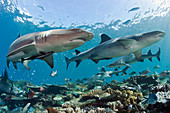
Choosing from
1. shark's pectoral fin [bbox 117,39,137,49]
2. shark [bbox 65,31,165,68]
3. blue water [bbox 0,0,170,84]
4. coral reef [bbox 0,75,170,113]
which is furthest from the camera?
blue water [bbox 0,0,170,84]

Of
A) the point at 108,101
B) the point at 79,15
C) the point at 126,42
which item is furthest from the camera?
the point at 79,15

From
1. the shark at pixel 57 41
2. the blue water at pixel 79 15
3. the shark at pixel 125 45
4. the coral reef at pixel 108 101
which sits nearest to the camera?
the shark at pixel 57 41

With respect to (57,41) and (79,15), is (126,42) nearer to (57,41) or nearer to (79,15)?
(57,41)

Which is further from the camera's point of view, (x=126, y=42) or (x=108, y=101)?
(x=108, y=101)

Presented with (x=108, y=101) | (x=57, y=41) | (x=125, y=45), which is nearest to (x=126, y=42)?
(x=125, y=45)

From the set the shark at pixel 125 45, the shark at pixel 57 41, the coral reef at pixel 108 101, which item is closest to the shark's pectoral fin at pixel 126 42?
the shark at pixel 125 45

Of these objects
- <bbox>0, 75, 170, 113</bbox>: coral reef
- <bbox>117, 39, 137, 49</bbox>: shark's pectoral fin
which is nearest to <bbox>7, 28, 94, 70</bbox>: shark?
<bbox>117, 39, 137, 49</bbox>: shark's pectoral fin

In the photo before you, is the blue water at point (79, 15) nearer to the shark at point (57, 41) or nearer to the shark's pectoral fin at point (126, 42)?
the shark's pectoral fin at point (126, 42)

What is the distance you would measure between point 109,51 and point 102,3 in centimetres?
2281

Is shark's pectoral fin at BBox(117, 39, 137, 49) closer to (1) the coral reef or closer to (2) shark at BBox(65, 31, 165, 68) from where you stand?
(2) shark at BBox(65, 31, 165, 68)

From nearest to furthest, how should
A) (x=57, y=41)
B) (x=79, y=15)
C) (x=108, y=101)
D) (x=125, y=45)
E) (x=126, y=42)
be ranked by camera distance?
(x=57, y=41) < (x=126, y=42) < (x=125, y=45) < (x=108, y=101) < (x=79, y=15)

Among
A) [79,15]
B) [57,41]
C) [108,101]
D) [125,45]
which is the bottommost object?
[108,101]

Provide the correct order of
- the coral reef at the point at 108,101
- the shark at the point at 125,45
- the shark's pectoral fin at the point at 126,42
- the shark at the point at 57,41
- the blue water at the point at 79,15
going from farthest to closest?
the blue water at the point at 79,15 → the coral reef at the point at 108,101 → the shark at the point at 125,45 → the shark's pectoral fin at the point at 126,42 → the shark at the point at 57,41

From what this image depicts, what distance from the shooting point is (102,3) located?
23453 mm
